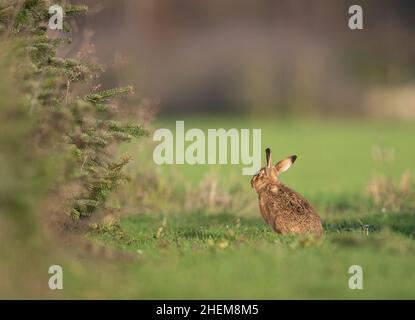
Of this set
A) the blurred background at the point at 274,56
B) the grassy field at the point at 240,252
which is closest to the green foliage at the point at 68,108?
the grassy field at the point at 240,252

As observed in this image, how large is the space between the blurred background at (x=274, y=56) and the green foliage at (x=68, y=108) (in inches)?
1100

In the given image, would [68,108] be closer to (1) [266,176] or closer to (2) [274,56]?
(1) [266,176]

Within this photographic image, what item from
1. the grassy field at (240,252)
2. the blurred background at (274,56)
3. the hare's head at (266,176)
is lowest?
the grassy field at (240,252)

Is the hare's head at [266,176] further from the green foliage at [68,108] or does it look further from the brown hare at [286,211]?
the green foliage at [68,108]

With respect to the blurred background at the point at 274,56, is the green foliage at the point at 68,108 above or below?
below

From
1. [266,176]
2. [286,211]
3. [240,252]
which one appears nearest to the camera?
[240,252]

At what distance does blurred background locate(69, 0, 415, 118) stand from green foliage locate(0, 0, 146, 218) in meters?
27.9

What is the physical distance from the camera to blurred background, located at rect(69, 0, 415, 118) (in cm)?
3981

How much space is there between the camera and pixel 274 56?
41.0m

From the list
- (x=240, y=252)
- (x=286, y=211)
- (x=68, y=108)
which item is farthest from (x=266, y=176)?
(x=68, y=108)

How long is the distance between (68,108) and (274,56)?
105ft

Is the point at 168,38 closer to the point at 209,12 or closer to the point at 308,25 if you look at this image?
the point at 209,12

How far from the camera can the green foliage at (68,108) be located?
9203mm

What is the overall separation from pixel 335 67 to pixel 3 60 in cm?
3344
